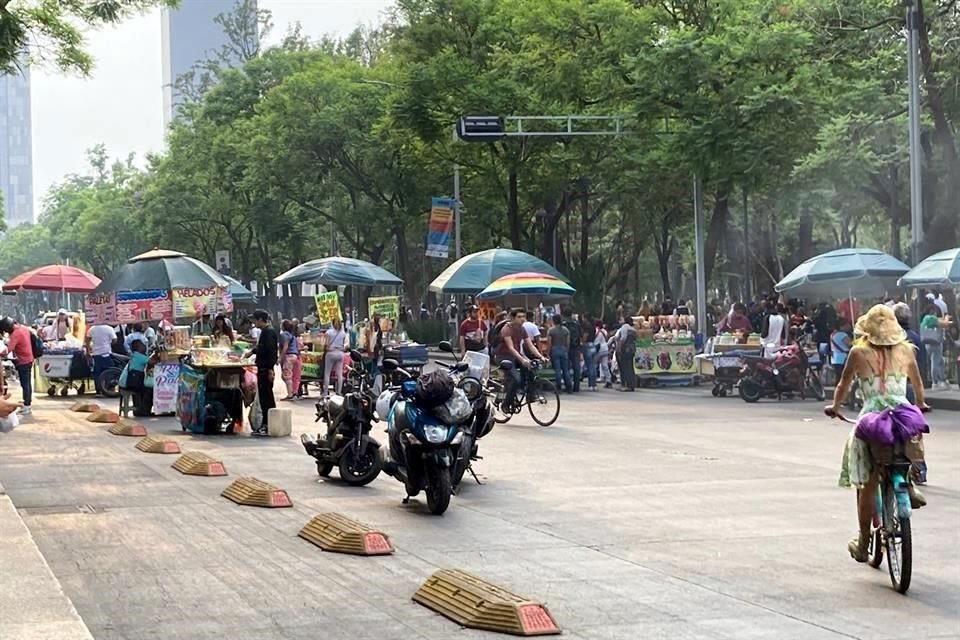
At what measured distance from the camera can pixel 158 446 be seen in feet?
57.3

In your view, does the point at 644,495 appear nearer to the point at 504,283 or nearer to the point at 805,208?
the point at 504,283

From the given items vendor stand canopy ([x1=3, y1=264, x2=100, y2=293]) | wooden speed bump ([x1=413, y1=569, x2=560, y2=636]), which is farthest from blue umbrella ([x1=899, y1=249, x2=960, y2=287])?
vendor stand canopy ([x1=3, y1=264, x2=100, y2=293])

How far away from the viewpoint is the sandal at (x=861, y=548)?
30.1 feet

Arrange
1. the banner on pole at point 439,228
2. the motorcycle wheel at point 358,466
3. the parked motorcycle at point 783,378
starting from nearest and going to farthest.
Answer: the motorcycle wheel at point 358,466 → the parked motorcycle at point 783,378 → the banner on pole at point 439,228

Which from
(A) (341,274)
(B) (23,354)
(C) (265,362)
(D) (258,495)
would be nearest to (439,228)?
(A) (341,274)

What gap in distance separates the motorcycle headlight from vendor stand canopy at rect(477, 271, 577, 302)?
18821 mm

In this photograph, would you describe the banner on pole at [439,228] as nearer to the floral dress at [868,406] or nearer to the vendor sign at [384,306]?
the vendor sign at [384,306]

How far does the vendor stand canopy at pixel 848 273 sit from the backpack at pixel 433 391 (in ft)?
51.4

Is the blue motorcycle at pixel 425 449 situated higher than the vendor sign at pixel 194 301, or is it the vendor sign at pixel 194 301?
the vendor sign at pixel 194 301

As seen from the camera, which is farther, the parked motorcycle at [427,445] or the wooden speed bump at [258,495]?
the wooden speed bump at [258,495]

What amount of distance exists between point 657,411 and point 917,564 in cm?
1467

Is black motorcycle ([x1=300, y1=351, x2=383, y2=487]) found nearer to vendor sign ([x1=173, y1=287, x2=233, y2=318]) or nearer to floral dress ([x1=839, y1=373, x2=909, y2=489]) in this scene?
floral dress ([x1=839, y1=373, x2=909, y2=489])

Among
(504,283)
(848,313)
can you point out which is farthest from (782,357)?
(504,283)

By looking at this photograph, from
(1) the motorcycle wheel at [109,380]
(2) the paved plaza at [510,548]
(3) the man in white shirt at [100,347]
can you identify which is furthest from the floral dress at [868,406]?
(1) the motorcycle wheel at [109,380]
